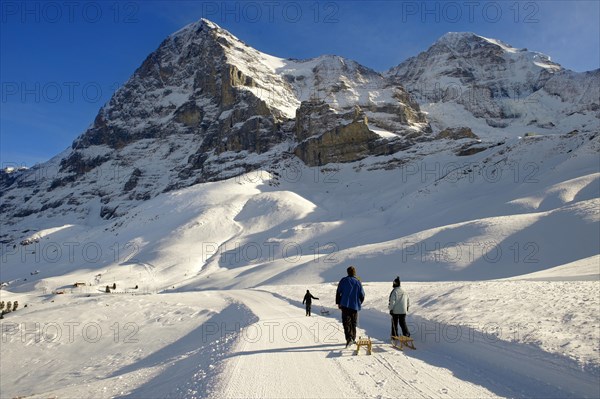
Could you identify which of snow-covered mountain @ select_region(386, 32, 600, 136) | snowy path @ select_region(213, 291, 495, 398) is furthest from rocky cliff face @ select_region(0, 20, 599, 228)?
snowy path @ select_region(213, 291, 495, 398)

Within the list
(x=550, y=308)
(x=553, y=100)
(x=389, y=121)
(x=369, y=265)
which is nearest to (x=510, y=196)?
(x=369, y=265)

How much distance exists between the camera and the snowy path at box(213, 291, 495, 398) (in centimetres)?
536

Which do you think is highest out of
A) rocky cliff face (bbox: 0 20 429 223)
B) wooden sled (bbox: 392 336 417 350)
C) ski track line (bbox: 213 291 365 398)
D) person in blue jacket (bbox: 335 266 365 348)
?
rocky cliff face (bbox: 0 20 429 223)

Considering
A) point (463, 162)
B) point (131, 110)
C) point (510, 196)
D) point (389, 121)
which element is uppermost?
point (131, 110)

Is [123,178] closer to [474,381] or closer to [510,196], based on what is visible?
[510,196]

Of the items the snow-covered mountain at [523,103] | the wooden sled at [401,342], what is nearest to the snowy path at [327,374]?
the wooden sled at [401,342]

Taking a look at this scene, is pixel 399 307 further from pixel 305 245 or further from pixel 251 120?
pixel 251 120

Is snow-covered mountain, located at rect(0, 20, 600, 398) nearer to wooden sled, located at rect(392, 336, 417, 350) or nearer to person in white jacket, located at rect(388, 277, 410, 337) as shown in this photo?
wooden sled, located at rect(392, 336, 417, 350)

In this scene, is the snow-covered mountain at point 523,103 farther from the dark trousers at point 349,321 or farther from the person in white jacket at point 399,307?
the dark trousers at point 349,321

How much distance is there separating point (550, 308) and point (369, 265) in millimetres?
25101

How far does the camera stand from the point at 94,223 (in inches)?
4934

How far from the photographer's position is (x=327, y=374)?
20.0 ft

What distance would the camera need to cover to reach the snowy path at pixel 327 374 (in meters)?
5.36

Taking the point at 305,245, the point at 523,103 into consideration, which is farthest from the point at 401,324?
the point at 523,103
